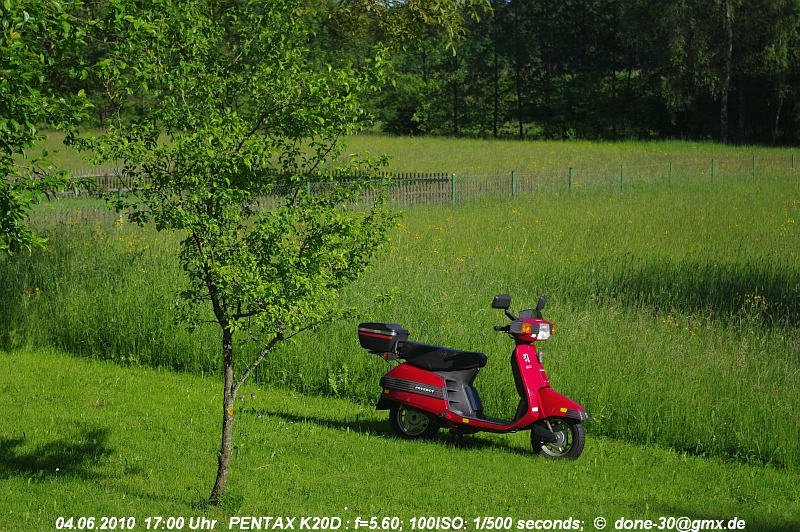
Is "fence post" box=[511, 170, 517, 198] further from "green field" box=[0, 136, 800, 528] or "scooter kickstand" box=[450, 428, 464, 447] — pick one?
"scooter kickstand" box=[450, 428, 464, 447]

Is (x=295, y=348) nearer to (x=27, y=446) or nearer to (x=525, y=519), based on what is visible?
(x=27, y=446)

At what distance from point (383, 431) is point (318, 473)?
1.33 meters

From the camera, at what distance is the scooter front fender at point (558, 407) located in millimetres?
6805

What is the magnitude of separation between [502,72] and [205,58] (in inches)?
3133

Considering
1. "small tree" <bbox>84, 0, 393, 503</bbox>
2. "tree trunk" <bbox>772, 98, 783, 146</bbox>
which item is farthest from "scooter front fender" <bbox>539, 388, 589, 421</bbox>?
"tree trunk" <bbox>772, 98, 783, 146</bbox>

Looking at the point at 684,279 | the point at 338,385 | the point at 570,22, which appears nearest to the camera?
the point at 338,385

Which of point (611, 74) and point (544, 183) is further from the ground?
point (611, 74)

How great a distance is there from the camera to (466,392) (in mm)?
7441

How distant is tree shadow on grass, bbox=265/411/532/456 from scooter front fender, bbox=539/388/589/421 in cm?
54

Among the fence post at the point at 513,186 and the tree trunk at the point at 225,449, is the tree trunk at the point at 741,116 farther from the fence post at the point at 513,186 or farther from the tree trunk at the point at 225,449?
the tree trunk at the point at 225,449

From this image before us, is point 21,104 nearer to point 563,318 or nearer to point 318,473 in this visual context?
point 318,473

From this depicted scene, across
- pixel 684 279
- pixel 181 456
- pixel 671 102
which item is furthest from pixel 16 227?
pixel 671 102

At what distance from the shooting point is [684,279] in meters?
13.2

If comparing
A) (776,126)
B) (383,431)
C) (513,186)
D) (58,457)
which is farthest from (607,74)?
(58,457)
